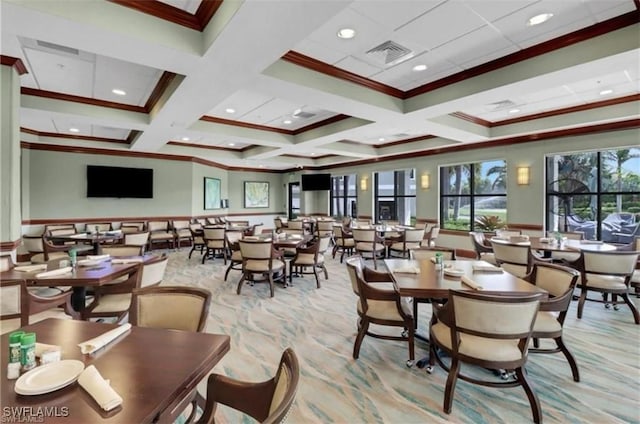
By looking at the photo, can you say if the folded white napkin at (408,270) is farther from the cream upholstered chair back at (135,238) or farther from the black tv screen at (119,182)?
the black tv screen at (119,182)

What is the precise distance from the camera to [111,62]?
3801 millimetres

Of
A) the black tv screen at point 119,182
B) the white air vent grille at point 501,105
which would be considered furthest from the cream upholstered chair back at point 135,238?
the white air vent grille at point 501,105

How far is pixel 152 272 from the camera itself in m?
3.07

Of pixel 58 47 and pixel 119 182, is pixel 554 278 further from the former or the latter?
pixel 119 182

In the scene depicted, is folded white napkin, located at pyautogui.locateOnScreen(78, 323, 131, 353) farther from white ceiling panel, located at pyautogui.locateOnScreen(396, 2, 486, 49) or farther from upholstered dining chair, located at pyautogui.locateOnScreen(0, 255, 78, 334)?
white ceiling panel, located at pyautogui.locateOnScreen(396, 2, 486, 49)

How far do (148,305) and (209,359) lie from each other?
0.89 m

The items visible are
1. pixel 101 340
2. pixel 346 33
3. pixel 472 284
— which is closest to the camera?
pixel 101 340

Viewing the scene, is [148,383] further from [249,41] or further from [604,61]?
[604,61]

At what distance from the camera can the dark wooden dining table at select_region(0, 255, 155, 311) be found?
2.66 metres

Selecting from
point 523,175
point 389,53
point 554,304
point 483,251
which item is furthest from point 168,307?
point 523,175

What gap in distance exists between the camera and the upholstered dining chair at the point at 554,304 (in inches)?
92.8

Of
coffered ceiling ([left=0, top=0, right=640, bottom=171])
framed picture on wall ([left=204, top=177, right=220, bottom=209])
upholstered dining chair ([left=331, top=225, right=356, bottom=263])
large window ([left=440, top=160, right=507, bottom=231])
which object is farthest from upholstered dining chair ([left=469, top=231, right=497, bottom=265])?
framed picture on wall ([left=204, top=177, right=220, bottom=209])

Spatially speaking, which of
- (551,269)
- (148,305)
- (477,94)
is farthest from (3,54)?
(551,269)

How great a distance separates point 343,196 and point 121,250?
9.17 m
